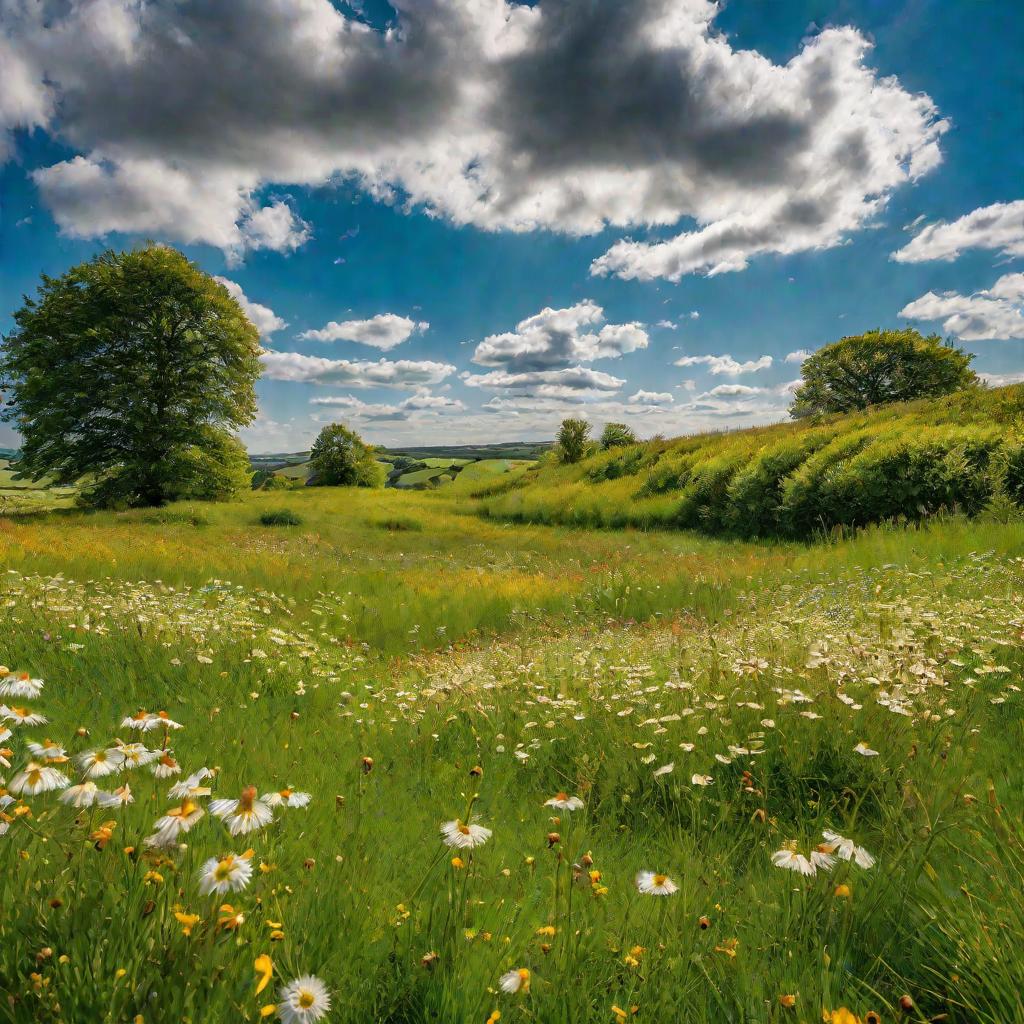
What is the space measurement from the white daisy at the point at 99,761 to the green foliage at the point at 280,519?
25.3 m

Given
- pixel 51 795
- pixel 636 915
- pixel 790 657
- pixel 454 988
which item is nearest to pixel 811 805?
pixel 636 915

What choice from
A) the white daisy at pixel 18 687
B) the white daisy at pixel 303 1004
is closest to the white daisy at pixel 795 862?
the white daisy at pixel 303 1004

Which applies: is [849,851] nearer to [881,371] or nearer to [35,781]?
[35,781]

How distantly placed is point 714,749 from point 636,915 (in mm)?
1847

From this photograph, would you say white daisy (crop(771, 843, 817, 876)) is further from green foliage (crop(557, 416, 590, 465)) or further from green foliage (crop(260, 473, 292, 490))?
green foliage (crop(260, 473, 292, 490))

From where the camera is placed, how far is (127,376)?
92.7 feet

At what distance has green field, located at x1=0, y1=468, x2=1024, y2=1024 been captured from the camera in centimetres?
168

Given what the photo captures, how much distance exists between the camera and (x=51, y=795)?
2.55 m

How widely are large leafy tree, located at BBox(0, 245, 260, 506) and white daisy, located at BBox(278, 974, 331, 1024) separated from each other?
3156cm

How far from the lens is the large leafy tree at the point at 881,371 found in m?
51.1

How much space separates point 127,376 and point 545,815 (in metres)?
32.8

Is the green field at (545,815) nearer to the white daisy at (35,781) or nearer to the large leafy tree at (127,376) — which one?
the white daisy at (35,781)

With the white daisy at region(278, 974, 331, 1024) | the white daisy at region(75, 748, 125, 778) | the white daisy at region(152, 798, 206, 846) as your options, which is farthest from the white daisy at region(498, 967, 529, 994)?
the white daisy at region(75, 748, 125, 778)

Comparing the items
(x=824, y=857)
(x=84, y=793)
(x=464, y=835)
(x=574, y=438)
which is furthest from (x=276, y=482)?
(x=824, y=857)
